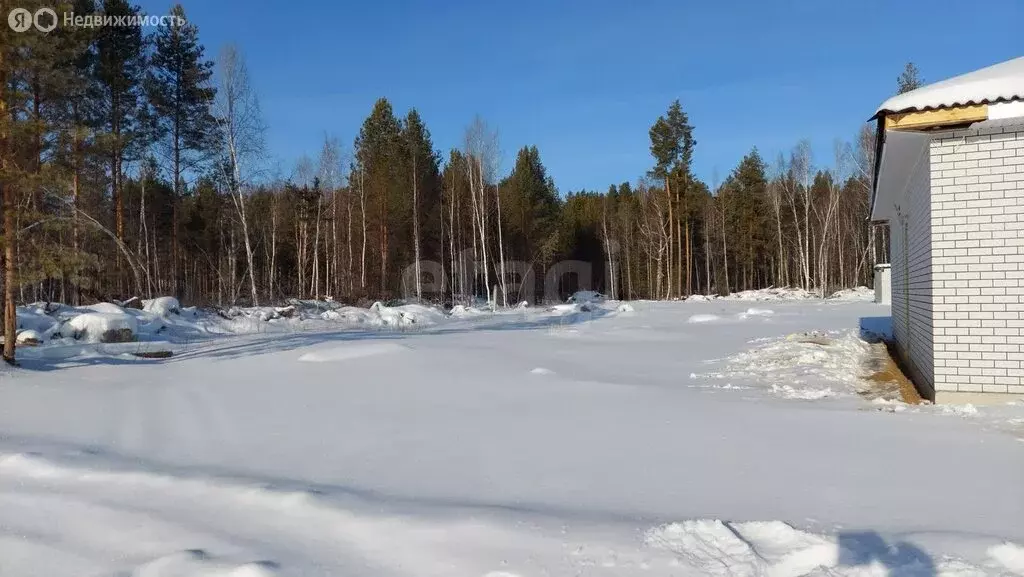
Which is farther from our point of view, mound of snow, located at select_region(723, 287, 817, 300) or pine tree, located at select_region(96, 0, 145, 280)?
mound of snow, located at select_region(723, 287, 817, 300)

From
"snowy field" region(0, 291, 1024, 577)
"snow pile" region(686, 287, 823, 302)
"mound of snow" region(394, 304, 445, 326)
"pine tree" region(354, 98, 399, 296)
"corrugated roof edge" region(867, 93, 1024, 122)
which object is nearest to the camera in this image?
"snowy field" region(0, 291, 1024, 577)

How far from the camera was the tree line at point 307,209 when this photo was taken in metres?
9.23

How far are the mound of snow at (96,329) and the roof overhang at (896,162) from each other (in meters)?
14.5

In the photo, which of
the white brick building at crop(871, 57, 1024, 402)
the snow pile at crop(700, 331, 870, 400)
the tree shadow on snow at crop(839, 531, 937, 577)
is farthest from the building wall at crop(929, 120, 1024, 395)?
the tree shadow on snow at crop(839, 531, 937, 577)

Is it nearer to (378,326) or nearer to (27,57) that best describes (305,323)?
(378,326)

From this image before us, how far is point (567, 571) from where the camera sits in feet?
8.63

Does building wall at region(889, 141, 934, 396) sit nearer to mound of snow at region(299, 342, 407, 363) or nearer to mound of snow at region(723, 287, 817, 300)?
mound of snow at region(299, 342, 407, 363)

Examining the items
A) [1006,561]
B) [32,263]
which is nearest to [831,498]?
[1006,561]

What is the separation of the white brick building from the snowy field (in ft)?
1.98

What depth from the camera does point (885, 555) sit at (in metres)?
2.76

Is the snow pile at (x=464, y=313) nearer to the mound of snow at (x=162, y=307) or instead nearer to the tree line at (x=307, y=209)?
the tree line at (x=307, y=209)

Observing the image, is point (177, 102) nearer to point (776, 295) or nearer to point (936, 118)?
point (936, 118)

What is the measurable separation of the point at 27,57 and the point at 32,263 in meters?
3.01

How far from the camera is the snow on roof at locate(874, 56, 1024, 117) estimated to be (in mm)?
5578
